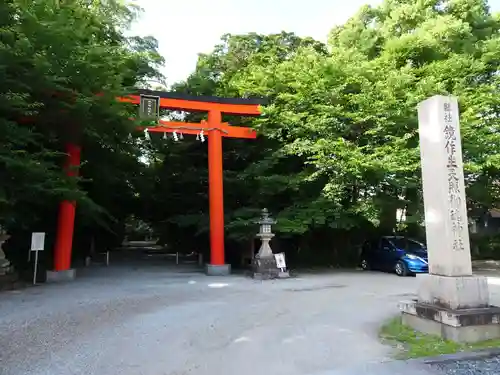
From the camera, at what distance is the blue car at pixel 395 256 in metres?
12.9

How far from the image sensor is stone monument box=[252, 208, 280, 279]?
1259 centimetres

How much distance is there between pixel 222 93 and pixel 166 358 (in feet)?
48.2

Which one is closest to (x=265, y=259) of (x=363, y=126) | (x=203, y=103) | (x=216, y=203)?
(x=216, y=203)

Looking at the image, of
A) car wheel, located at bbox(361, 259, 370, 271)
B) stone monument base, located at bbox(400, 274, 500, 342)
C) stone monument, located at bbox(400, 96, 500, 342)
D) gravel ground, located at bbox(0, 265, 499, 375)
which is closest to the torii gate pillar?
gravel ground, located at bbox(0, 265, 499, 375)

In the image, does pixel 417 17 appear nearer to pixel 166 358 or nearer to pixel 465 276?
pixel 465 276

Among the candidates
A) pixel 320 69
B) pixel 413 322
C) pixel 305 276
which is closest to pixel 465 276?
pixel 413 322

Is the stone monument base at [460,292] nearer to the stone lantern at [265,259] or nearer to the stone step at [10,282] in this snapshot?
the stone lantern at [265,259]

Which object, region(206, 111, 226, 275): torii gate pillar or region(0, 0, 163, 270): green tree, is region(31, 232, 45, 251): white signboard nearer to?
region(0, 0, 163, 270): green tree

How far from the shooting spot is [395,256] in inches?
541

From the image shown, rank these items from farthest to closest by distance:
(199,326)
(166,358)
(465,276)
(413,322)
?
1. (199,326)
2. (413,322)
3. (465,276)
4. (166,358)

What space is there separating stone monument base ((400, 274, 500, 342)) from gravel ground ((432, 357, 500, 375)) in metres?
0.61

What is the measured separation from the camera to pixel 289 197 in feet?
49.7

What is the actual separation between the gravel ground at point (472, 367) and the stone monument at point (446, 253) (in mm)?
618

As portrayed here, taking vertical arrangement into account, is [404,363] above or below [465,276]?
below
